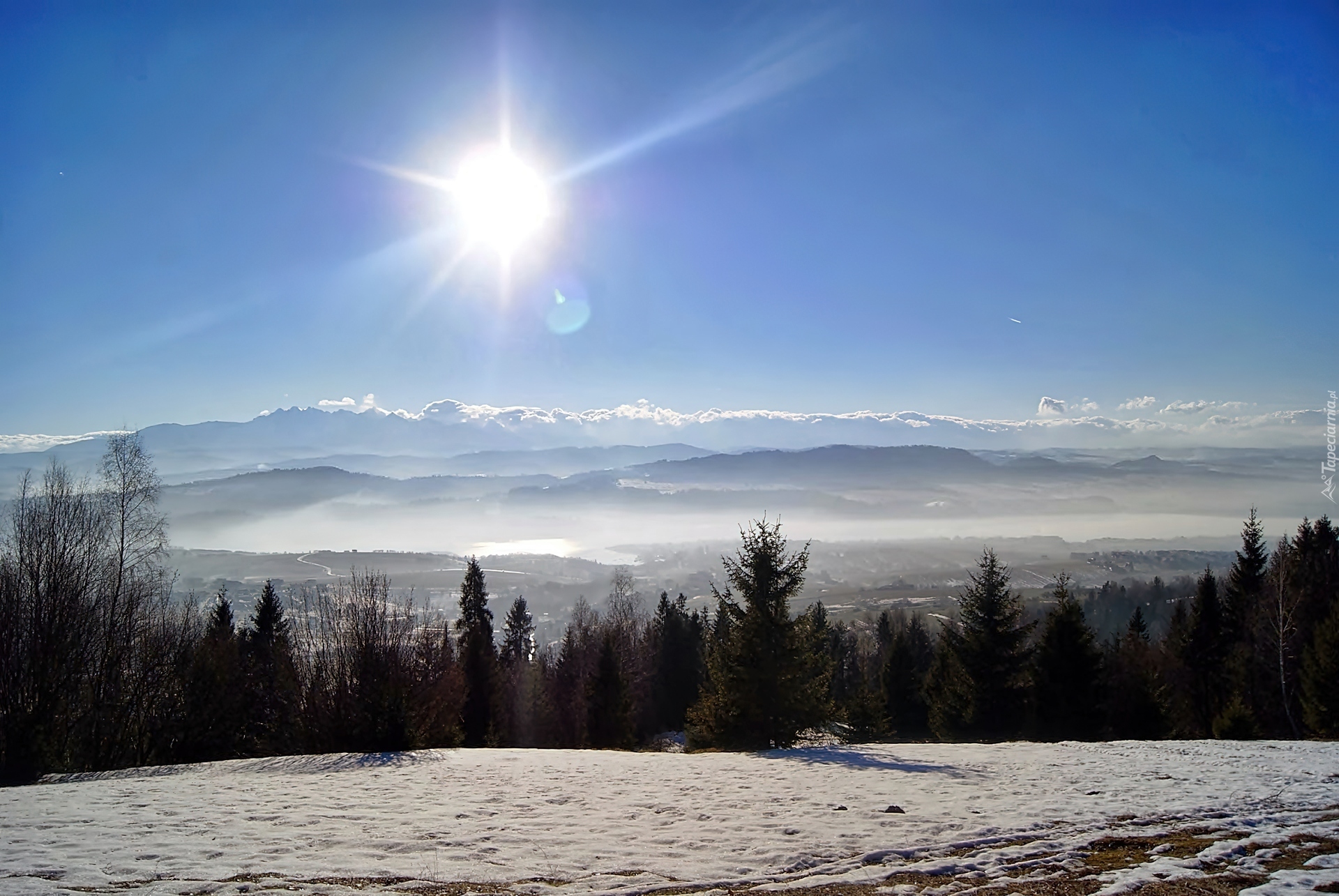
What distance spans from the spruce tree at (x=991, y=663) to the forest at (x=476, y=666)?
80mm

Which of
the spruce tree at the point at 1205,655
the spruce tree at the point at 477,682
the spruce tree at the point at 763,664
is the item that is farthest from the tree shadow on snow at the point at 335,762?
the spruce tree at the point at 1205,655

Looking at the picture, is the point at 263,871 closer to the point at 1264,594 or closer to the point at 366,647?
the point at 366,647

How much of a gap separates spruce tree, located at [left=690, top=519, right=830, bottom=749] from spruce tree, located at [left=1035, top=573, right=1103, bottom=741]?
11.4 meters

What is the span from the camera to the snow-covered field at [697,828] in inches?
281

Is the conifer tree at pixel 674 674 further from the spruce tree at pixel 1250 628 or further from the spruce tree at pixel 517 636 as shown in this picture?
the spruce tree at pixel 1250 628

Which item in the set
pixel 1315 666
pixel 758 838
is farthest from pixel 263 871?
pixel 1315 666

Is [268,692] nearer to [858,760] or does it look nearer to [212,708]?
[212,708]

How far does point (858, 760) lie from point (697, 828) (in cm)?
761

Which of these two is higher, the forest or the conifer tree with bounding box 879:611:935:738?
the forest

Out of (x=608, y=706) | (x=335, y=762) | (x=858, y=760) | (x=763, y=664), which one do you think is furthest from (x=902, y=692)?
(x=335, y=762)

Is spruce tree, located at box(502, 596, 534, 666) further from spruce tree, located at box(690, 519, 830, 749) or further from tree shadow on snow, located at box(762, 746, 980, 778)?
tree shadow on snow, located at box(762, 746, 980, 778)

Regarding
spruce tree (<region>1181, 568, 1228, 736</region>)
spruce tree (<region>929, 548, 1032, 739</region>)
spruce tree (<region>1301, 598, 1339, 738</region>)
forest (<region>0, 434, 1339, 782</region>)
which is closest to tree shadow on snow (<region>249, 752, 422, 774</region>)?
forest (<region>0, 434, 1339, 782</region>)

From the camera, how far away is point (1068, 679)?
2619cm

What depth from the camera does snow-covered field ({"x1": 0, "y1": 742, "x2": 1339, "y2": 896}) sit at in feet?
23.4
